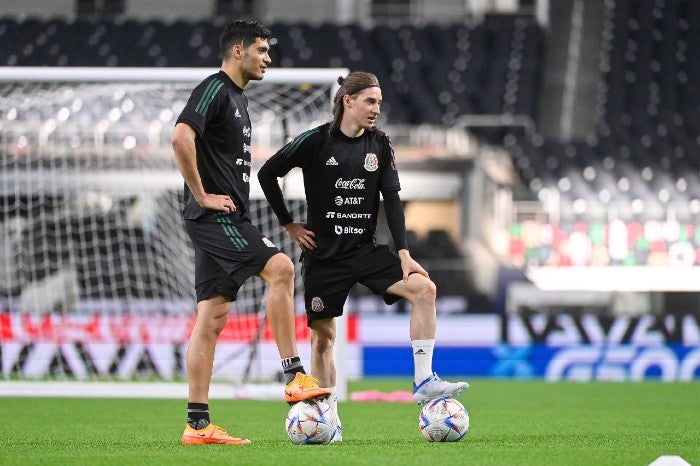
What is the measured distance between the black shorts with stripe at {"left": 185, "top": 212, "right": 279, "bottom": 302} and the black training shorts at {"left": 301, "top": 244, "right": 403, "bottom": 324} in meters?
0.43

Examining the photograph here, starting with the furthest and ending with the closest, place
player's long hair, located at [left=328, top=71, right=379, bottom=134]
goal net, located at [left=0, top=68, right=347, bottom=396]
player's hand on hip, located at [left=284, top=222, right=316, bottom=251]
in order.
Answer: goal net, located at [left=0, top=68, right=347, bottom=396], player's hand on hip, located at [left=284, top=222, right=316, bottom=251], player's long hair, located at [left=328, top=71, right=379, bottom=134]

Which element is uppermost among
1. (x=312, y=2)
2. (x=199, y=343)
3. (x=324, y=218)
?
(x=312, y=2)

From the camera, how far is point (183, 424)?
7.54 m

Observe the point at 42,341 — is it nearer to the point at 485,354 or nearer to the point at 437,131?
the point at 485,354

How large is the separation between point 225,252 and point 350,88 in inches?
38.2

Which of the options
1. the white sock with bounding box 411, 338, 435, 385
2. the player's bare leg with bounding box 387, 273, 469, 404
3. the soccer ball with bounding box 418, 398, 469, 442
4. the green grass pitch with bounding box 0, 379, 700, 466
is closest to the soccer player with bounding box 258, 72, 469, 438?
the player's bare leg with bounding box 387, 273, 469, 404

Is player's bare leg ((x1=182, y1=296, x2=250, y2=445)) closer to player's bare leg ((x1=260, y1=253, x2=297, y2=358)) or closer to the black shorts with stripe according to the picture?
the black shorts with stripe

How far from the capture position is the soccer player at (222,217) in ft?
18.2

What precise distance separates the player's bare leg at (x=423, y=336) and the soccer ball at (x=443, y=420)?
0.04 m

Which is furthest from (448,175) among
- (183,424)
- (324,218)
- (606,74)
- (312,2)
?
→ (324,218)

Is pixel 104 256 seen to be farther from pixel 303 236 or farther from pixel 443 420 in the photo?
pixel 443 420

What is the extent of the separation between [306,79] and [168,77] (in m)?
1.03

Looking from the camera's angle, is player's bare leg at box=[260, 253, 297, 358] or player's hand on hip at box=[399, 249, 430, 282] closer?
player's bare leg at box=[260, 253, 297, 358]

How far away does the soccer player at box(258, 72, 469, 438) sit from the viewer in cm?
592
